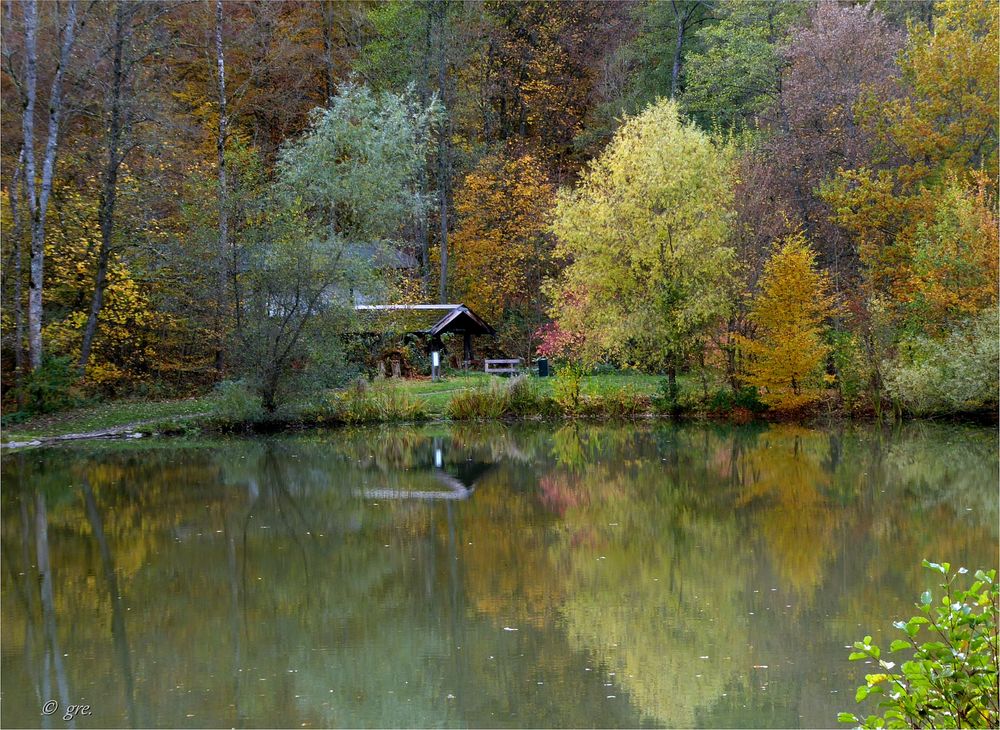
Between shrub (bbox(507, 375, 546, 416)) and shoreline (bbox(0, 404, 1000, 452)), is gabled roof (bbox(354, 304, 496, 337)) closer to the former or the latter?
shoreline (bbox(0, 404, 1000, 452))

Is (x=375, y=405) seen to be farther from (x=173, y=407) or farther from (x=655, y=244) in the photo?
(x=655, y=244)

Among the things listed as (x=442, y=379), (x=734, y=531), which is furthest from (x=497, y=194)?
(x=734, y=531)

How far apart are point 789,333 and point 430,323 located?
11192 mm

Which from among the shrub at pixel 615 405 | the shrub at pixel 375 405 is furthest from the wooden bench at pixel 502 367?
the shrub at pixel 375 405

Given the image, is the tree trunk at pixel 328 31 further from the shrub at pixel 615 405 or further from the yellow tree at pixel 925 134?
the yellow tree at pixel 925 134

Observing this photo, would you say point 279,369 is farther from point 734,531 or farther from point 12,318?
point 734,531

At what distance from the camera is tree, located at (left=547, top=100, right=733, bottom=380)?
997 inches

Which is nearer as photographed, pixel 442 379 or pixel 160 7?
pixel 160 7

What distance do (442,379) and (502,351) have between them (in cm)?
628

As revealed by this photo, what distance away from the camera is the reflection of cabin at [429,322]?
30125mm

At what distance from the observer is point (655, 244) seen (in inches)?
1005

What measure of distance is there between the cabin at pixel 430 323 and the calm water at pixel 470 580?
34.8 feet

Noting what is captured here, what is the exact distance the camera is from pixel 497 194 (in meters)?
37.3

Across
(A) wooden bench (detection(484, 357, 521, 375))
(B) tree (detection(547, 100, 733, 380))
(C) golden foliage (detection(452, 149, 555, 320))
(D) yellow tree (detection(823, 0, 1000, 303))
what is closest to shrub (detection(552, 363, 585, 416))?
(B) tree (detection(547, 100, 733, 380))
